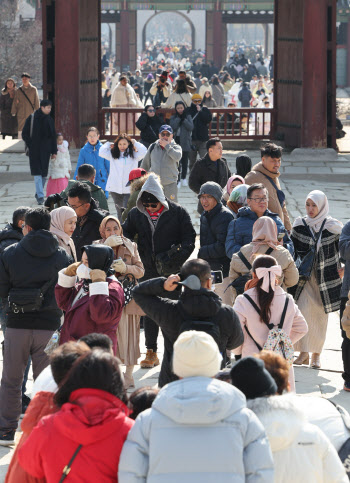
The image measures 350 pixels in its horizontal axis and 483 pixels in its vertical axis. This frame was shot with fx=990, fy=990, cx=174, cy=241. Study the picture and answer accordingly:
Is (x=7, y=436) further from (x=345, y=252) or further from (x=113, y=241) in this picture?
(x=345, y=252)

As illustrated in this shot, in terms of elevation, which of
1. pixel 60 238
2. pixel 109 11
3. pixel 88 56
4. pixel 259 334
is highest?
pixel 109 11

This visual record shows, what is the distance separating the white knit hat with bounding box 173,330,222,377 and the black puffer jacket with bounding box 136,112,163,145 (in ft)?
35.5

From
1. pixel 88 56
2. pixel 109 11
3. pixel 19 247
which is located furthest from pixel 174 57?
pixel 19 247

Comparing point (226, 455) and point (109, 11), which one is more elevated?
point (109, 11)

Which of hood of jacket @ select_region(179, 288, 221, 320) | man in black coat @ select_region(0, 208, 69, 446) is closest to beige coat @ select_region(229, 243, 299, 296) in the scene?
man in black coat @ select_region(0, 208, 69, 446)

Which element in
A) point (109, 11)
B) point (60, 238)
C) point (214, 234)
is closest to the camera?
point (60, 238)

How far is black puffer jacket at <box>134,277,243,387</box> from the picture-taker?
4906mm

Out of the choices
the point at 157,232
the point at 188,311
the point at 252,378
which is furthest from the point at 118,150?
the point at 252,378

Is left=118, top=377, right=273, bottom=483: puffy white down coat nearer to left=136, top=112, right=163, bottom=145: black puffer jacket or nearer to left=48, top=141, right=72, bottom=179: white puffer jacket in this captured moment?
left=48, top=141, right=72, bottom=179: white puffer jacket

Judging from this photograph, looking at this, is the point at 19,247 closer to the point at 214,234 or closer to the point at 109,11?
the point at 214,234

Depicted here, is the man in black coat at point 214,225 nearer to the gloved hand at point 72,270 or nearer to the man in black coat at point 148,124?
the gloved hand at point 72,270

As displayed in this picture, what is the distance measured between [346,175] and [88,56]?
5192mm

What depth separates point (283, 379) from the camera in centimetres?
382

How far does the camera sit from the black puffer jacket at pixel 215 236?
7.52 m
